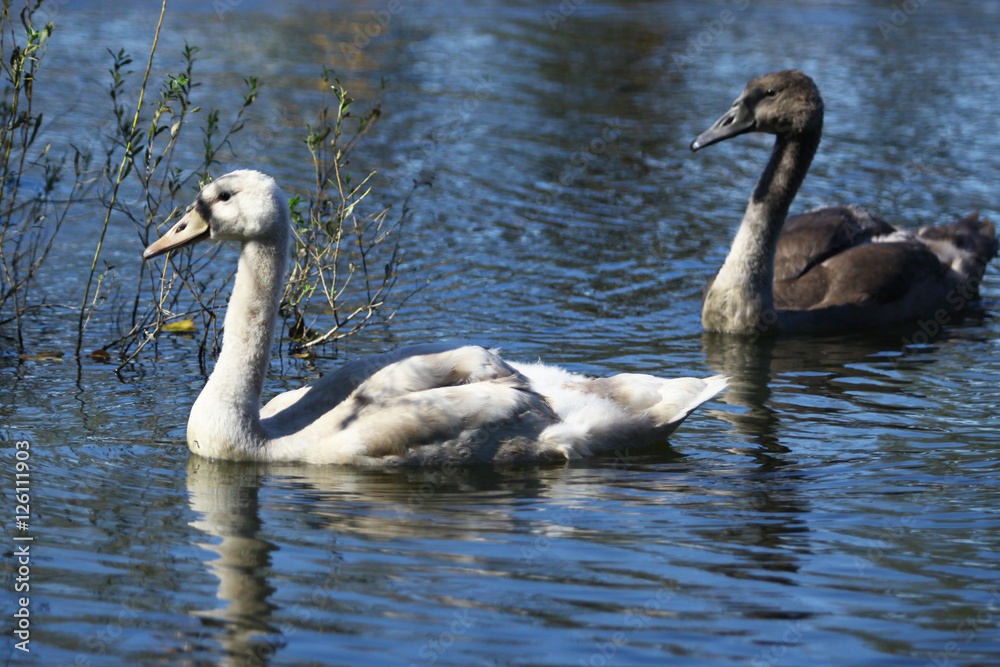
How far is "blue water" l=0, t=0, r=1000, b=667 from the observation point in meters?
5.20

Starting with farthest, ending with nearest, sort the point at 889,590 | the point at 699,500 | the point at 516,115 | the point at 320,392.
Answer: the point at 516,115
the point at 320,392
the point at 699,500
the point at 889,590

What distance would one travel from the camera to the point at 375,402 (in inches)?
280

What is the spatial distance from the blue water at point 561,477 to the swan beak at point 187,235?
3.60ft

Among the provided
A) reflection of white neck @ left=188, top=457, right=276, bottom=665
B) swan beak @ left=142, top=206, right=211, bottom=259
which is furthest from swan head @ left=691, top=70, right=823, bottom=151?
reflection of white neck @ left=188, top=457, right=276, bottom=665

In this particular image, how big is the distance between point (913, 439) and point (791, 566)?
2279mm

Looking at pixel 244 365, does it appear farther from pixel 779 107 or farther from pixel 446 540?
pixel 779 107

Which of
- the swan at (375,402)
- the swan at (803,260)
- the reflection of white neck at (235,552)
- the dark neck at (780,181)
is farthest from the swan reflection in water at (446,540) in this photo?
the dark neck at (780,181)

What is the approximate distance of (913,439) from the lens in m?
7.78

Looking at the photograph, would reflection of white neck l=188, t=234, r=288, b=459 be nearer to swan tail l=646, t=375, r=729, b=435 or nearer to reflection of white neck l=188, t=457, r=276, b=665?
reflection of white neck l=188, t=457, r=276, b=665

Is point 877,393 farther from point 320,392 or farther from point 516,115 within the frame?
point 516,115

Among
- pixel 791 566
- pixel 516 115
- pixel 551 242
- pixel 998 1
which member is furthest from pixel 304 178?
pixel 998 1

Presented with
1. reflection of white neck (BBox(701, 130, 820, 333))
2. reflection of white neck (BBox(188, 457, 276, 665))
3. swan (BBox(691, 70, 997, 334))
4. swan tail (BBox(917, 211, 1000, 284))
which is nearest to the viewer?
reflection of white neck (BBox(188, 457, 276, 665))

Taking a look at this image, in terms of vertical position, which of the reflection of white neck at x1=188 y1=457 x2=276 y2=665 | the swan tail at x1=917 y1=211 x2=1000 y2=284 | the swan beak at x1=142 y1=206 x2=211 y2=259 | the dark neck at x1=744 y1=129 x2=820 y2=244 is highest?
the dark neck at x1=744 y1=129 x2=820 y2=244

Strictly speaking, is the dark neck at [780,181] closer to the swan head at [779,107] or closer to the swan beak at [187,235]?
the swan head at [779,107]
